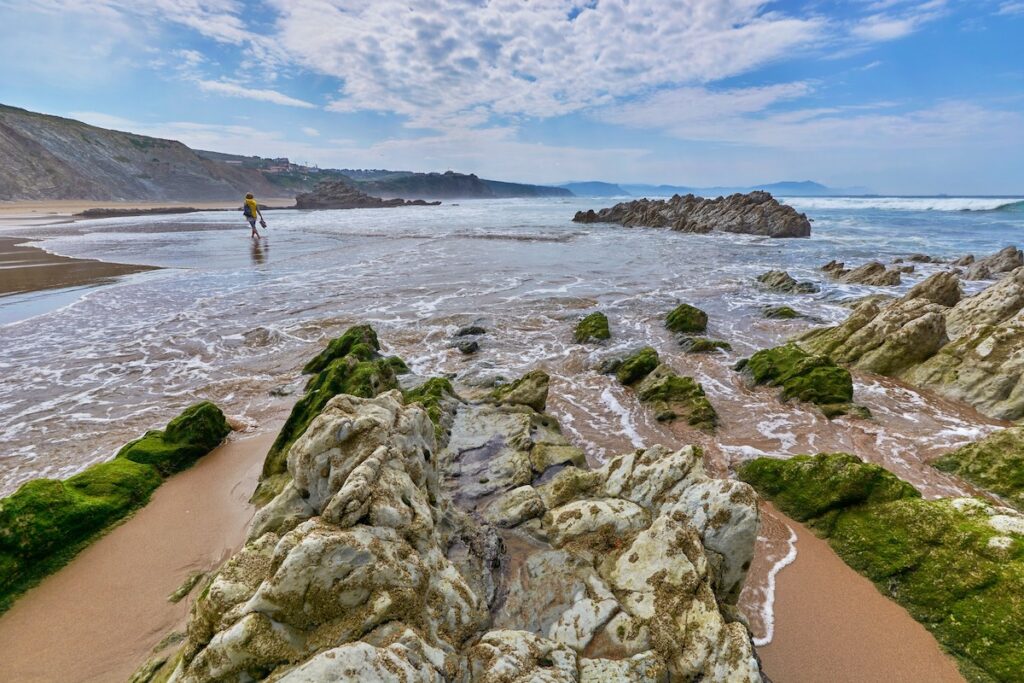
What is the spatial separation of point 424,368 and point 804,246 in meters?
42.7

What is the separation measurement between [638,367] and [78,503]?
35.8 feet

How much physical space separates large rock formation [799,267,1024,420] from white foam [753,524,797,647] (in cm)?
746

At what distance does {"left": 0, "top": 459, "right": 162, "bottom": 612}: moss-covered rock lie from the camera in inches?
219

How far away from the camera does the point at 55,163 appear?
3474 inches

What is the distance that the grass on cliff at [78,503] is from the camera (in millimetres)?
5621

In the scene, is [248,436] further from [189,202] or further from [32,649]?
[189,202]

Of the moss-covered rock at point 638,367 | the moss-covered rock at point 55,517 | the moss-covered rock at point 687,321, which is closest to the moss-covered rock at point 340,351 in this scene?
the moss-covered rock at point 55,517

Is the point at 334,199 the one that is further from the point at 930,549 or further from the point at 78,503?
the point at 930,549

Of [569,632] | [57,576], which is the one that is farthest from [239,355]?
[569,632]

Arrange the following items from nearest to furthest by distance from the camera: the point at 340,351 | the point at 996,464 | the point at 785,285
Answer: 1. the point at 996,464
2. the point at 340,351
3. the point at 785,285

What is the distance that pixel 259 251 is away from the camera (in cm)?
3550

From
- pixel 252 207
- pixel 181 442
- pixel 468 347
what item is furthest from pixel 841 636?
pixel 252 207

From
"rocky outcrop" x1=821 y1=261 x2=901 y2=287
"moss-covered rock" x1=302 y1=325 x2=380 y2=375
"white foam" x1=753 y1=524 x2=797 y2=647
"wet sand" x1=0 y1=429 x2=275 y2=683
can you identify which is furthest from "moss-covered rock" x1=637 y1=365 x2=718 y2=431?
"rocky outcrop" x1=821 y1=261 x2=901 y2=287

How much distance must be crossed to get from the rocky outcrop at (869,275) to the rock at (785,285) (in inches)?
144
